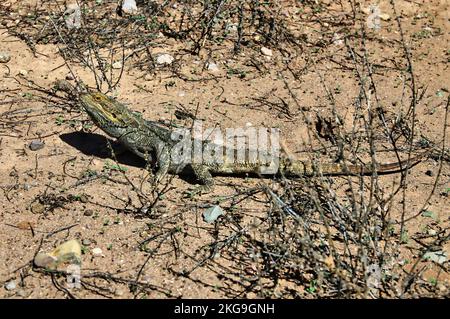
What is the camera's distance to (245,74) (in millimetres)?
7418

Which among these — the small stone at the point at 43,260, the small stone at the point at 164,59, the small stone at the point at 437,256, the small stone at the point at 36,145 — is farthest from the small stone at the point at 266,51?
the small stone at the point at 43,260

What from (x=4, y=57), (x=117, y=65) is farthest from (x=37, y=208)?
(x=4, y=57)

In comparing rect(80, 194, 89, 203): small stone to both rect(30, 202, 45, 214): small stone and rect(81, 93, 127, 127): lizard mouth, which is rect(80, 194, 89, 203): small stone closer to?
rect(30, 202, 45, 214): small stone

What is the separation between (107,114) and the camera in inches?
234

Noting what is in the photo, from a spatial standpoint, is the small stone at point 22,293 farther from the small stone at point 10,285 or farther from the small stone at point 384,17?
the small stone at point 384,17

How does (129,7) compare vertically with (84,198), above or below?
above

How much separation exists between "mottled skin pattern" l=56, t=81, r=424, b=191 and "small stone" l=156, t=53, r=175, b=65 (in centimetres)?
155

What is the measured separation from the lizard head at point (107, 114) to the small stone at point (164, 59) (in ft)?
5.39

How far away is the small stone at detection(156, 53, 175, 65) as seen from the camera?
7.48m

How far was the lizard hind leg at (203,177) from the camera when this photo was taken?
5.79 m

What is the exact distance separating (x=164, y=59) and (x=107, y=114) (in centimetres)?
184

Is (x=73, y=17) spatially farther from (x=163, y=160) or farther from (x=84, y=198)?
(x=84, y=198)

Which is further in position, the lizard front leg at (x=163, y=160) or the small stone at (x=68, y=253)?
the lizard front leg at (x=163, y=160)

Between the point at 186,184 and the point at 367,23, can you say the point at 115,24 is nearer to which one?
the point at 186,184
